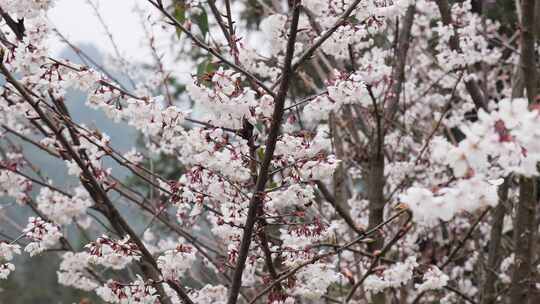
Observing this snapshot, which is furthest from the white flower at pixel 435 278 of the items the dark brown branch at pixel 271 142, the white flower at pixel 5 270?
the white flower at pixel 5 270

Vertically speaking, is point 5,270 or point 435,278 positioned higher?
point 435,278

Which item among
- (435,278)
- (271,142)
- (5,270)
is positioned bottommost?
(5,270)

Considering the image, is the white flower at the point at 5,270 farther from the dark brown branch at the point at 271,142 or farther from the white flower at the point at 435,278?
the white flower at the point at 435,278

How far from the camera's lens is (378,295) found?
11.1 ft

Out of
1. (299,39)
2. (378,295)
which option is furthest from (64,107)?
(378,295)

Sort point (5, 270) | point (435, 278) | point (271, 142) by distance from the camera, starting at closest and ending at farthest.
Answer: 1. point (271, 142)
2. point (5, 270)
3. point (435, 278)

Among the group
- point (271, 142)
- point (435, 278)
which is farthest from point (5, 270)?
point (435, 278)

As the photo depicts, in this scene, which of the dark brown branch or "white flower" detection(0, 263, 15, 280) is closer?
the dark brown branch

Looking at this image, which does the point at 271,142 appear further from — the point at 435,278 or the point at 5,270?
the point at 5,270

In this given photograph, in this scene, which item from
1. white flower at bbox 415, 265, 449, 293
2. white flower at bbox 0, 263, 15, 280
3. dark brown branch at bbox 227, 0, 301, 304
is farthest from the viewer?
white flower at bbox 415, 265, 449, 293

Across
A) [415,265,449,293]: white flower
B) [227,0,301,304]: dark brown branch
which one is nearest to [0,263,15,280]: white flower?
[227,0,301,304]: dark brown branch

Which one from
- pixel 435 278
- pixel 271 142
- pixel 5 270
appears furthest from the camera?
pixel 435 278

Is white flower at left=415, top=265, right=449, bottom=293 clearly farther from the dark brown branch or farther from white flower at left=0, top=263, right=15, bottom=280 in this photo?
white flower at left=0, top=263, right=15, bottom=280

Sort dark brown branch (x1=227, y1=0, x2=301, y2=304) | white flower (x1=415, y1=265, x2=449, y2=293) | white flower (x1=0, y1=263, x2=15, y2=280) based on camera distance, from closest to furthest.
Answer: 1. dark brown branch (x1=227, y1=0, x2=301, y2=304)
2. white flower (x1=0, y1=263, x2=15, y2=280)
3. white flower (x1=415, y1=265, x2=449, y2=293)
